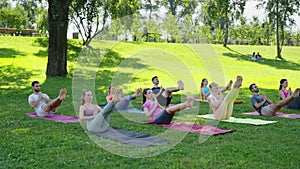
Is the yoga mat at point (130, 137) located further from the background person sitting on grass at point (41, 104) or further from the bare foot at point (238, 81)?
the bare foot at point (238, 81)

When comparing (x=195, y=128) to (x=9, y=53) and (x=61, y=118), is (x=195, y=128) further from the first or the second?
(x=9, y=53)

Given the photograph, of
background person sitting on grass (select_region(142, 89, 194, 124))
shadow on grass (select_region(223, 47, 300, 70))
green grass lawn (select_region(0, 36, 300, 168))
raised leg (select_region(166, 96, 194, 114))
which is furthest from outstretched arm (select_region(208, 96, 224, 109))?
shadow on grass (select_region(223, 47, 300, 70))

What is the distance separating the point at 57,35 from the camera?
15938 millimetres

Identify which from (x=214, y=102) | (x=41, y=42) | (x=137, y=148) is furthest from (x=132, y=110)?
(x=41, y=42)

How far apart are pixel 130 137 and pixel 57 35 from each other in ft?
34.1

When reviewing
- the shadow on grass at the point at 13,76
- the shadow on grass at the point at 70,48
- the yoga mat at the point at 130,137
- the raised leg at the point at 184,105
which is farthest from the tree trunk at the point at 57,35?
the raised leg at the point at 184,105

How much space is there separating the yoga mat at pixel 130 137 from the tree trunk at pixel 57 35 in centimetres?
943

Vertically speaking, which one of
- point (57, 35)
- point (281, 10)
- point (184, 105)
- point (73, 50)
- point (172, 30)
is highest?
point (281, 10)

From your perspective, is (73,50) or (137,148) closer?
(137,148)

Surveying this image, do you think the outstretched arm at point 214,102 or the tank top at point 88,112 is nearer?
the tank top at point 88,112

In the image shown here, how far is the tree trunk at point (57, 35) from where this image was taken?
1538 centimetres

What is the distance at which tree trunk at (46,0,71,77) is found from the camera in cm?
1538

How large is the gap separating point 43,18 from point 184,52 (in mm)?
22665

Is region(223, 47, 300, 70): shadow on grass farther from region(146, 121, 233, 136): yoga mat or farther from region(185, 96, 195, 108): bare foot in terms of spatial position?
region(185, 96, 195, 108): bare foot
